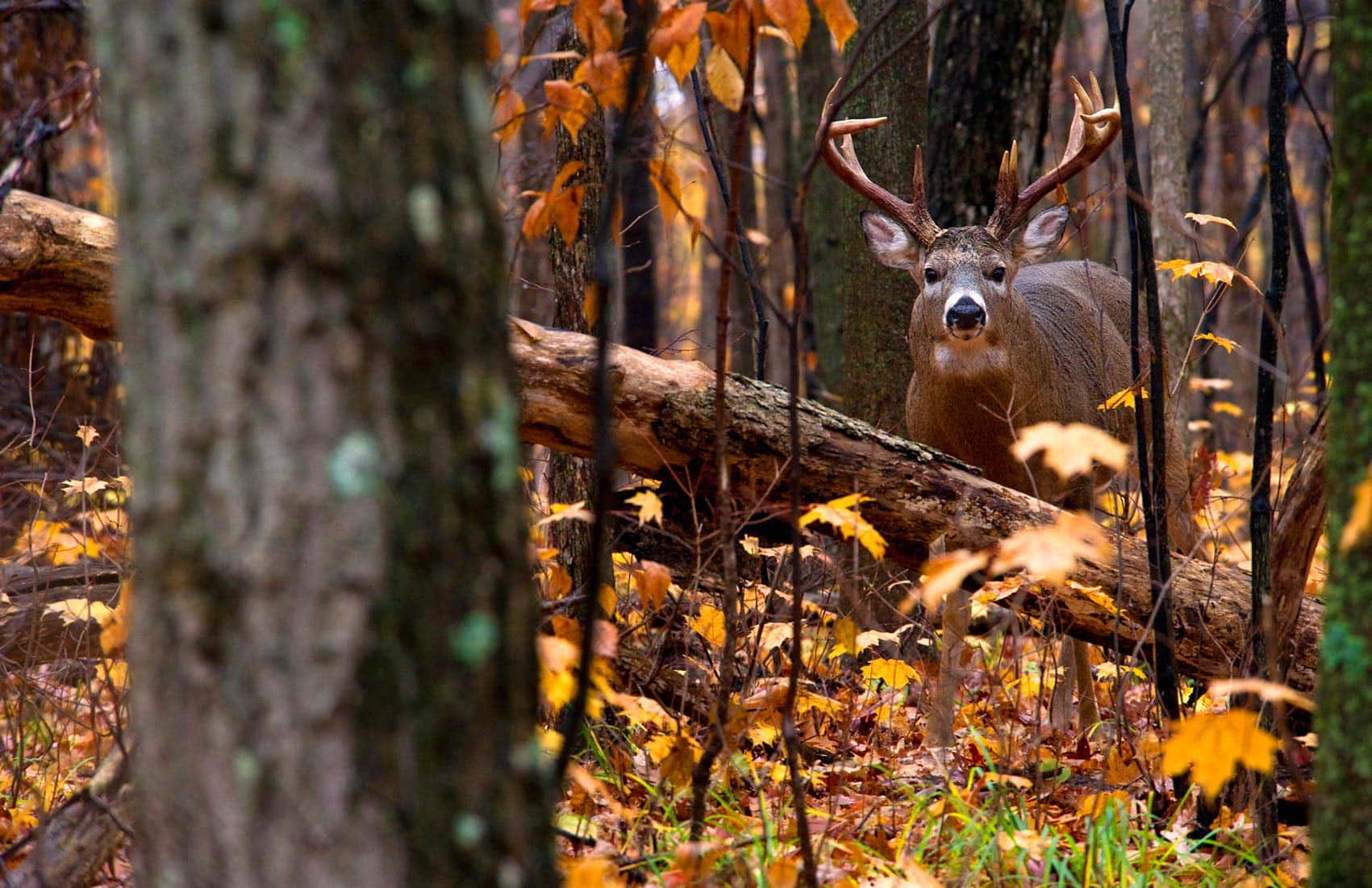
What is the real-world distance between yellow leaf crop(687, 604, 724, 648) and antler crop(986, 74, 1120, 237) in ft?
9.81

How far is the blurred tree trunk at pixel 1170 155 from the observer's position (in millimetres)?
8375

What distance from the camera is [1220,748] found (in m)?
2.32

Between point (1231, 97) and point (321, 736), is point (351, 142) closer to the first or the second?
point (321, 736)

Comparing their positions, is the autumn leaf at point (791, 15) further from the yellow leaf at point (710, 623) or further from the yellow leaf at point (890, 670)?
the yellow leaf at point (890, 670)

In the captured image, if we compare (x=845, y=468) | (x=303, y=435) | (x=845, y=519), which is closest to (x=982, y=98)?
(x=845, y=468)

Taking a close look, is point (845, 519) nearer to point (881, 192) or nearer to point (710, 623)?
point (710, 623)

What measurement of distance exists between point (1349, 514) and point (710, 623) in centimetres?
246

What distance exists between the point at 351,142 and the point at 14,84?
28.8ft

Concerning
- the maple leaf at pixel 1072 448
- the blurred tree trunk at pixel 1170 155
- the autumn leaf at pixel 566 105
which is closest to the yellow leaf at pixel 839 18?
the autumn leaf at pixel 566 105

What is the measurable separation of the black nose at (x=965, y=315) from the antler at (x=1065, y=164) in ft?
1.81

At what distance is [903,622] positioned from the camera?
19.9 feet

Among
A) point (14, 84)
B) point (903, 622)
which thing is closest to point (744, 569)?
point (903, 622)

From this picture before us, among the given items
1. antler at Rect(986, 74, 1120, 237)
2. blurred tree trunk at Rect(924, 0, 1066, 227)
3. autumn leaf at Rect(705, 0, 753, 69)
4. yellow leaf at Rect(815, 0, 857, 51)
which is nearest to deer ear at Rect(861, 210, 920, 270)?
antler at Rect(986, 74, 1120, 237)

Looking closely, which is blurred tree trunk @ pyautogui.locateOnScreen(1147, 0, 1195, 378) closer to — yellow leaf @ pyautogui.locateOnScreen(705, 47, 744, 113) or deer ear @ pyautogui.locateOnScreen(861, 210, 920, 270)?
deer ear @ pyautogui.locateOnScreen(861, 210, 920, 270)
